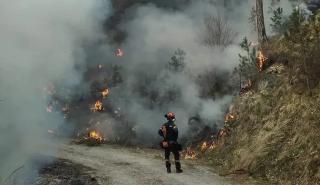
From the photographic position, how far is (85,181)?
14.3 metres

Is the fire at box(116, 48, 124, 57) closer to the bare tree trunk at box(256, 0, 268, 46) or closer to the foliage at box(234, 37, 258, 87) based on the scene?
the foliage at box(234, 37, 258, 87)

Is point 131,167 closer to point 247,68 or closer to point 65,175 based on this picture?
point 65,175

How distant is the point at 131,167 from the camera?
54.0 ft

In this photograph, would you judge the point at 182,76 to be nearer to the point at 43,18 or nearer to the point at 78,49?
the point at 78,49

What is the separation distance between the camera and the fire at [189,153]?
19.4m

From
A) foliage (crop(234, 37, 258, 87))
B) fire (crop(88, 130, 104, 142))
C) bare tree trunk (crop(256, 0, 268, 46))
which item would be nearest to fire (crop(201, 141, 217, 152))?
foliage (crop(234, 37, 258, 87))

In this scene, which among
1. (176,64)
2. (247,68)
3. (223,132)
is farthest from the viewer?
(176,64)

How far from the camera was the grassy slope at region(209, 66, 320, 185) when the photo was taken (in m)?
12.8

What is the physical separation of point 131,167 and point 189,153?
4074 millimetres

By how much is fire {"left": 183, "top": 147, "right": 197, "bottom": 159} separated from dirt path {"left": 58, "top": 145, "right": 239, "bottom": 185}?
107cm

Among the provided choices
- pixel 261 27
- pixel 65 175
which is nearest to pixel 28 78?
pixel 65 175

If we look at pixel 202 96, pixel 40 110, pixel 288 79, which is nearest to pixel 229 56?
A: pixel 202 96

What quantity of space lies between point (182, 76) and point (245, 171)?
9541mm

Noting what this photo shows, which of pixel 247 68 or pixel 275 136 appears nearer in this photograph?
pixel 275 136
